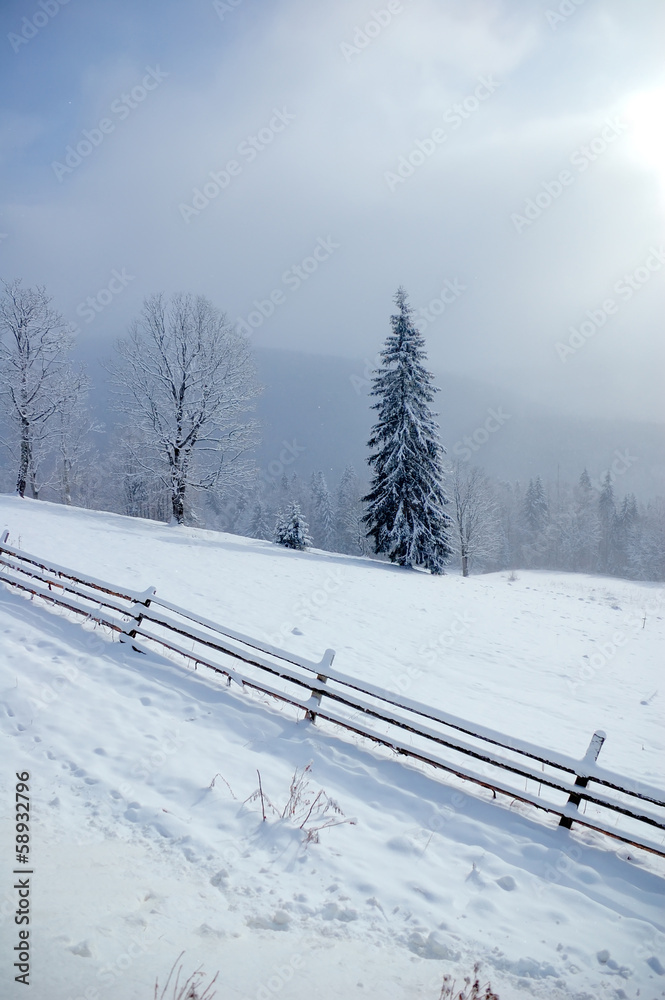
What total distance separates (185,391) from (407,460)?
12116 millimetres

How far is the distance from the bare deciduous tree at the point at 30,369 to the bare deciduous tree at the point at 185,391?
3.79 metres

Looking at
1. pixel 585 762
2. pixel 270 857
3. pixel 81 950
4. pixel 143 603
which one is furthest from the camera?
pixel 143 603

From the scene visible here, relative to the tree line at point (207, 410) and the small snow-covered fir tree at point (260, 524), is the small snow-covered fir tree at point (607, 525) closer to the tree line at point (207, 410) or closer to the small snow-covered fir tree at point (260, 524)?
the small snow-covered fir tree at point (260, 524)

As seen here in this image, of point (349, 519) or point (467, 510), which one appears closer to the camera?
point (467, 510)

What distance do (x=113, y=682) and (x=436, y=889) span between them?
4.91 m

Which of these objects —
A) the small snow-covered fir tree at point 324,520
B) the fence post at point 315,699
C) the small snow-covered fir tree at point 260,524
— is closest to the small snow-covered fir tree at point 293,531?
the fence post at point 315,699

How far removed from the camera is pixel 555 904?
4238 mm

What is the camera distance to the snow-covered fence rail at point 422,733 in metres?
5.07

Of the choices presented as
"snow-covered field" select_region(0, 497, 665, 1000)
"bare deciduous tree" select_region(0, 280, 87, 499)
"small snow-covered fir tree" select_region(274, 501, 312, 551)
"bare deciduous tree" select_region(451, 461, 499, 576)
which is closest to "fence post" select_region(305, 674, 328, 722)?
"snow-covered field" select_region(0, 497, 665, 1000)

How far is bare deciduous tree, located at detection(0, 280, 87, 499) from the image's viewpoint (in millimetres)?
25016

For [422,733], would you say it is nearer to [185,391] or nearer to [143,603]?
[143,603]

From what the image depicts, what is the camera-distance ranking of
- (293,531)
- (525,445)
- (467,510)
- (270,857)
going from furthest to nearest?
1. (525,445)
2. (467,510)
3. (293,531)
4. (270,857)

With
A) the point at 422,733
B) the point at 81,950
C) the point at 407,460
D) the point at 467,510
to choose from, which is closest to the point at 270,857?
the point at 81,950

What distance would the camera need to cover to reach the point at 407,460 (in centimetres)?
2430
